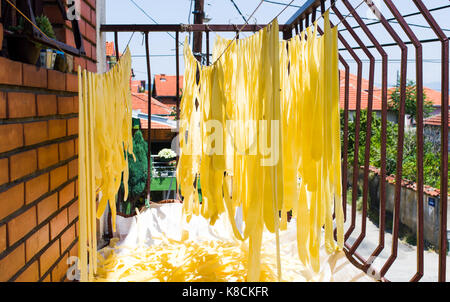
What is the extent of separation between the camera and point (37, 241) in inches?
59.1

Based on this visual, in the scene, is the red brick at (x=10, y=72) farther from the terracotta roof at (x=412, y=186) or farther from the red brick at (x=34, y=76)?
the terracotta roof at (x=412, y=186)

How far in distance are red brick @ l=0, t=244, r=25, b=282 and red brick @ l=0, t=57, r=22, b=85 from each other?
1.78ft

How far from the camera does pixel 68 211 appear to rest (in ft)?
6.28

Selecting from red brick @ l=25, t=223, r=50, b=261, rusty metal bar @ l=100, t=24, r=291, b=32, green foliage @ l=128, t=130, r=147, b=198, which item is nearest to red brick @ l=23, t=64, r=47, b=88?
red brick @ l=25, t=223, r=50, b=261

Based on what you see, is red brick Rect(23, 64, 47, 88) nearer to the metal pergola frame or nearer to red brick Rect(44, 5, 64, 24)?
red brick Rect(44, 5, 64, 24)

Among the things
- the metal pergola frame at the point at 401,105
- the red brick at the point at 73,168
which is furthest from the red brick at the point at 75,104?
the metal pergola frame at the point at 401,105

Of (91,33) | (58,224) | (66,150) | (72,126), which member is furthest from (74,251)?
(91,33)

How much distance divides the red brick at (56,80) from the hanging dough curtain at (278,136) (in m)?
0.65

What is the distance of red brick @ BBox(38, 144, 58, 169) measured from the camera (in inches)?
60.2

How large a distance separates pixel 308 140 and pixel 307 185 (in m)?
0.16

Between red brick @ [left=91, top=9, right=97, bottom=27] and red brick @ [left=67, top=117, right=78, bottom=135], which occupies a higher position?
red brick @ [left=91, top=9, right=97, bottom=27]

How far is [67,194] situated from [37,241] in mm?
423

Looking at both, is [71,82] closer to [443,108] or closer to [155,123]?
[443,108]
